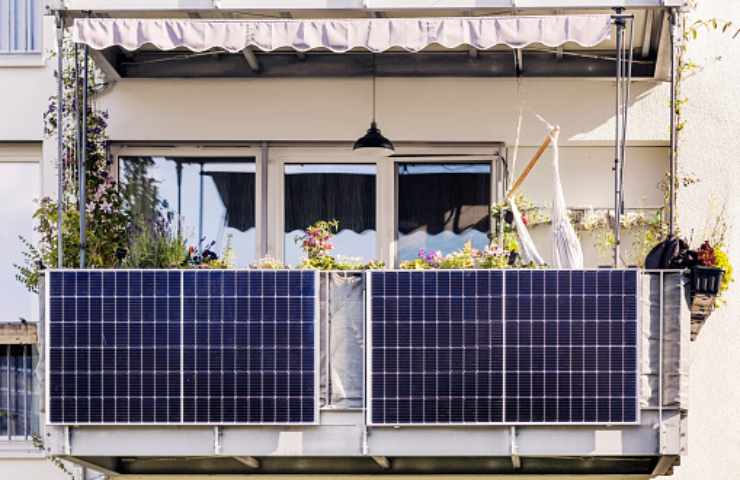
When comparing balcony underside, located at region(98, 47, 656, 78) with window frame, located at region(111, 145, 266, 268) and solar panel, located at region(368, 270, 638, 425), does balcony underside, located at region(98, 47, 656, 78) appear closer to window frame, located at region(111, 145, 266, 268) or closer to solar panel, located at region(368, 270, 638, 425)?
window frame, located at region(111, 145, 266, 268)

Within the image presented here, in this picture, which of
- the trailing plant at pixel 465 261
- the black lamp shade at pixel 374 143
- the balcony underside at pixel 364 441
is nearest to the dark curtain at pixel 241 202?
the black lamp shade at pixel 374 143

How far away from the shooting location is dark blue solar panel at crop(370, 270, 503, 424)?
13.2 metres

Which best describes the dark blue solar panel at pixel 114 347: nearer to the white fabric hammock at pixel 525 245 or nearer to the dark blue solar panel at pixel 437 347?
the dark blue solar panel at pixel 437 347

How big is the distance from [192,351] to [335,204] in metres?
3.16

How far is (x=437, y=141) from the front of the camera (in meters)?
15.9

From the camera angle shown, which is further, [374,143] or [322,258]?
[374,143]

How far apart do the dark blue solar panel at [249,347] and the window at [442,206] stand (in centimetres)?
282

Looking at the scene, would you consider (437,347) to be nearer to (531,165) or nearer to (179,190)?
(531,165)

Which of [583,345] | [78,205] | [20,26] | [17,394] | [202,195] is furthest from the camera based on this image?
[20,26]

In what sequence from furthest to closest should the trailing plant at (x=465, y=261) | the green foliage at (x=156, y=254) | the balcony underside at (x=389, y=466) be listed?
the green foliage at (x=156, y=254), the balcony underside at (x=389, y=466), the trailing plant at (x=465, y=261)

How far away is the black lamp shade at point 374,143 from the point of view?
591 inches

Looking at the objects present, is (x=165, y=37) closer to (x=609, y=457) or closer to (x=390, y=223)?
(x=390, y=223)

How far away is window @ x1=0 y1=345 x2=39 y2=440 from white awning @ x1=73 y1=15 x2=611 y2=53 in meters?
4.18

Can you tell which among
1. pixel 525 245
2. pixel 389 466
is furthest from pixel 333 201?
pixel 389 466
